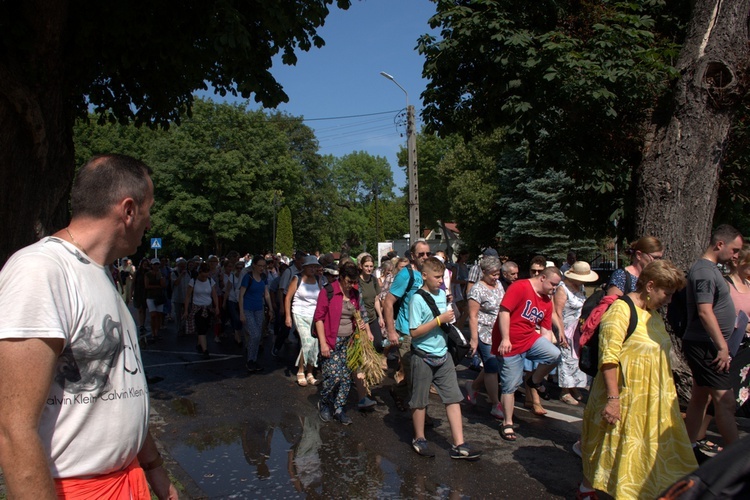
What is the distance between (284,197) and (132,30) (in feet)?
156

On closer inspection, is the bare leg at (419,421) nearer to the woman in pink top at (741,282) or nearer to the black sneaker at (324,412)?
the black sneaker at (324,412)

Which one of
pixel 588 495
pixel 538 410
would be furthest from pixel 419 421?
pixel 538 410

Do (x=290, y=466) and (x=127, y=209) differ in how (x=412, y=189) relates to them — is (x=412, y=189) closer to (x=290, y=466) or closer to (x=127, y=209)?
(x=290, y=466)

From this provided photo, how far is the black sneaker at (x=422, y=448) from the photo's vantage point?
5598 millimetres

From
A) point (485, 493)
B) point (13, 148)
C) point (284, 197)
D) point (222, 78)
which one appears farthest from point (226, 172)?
point (485, 493)

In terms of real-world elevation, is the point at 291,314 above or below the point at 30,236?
below

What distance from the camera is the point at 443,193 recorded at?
53375 millimetres

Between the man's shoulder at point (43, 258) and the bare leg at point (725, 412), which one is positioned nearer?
the man's shoulder at point (43, 258)

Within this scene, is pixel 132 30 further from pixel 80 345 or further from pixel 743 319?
pixel 743 319

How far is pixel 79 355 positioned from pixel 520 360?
5.16 meters

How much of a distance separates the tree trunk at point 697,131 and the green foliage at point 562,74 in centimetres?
63

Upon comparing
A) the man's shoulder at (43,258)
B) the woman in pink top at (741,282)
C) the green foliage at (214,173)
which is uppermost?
the green foliage at (214,173)

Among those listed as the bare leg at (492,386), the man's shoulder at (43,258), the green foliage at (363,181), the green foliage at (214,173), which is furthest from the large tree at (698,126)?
the green foliage at (363,181)

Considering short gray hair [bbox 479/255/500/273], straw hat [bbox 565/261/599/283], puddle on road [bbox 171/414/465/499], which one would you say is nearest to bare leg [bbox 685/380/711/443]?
straw hat [bbox 565/261/599/283]
